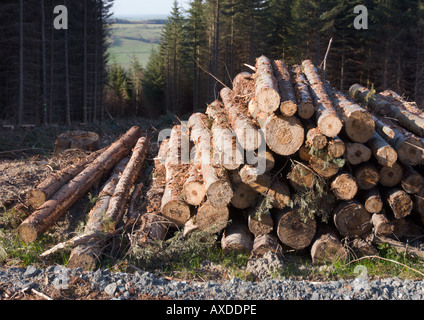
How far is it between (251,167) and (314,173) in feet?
3.22

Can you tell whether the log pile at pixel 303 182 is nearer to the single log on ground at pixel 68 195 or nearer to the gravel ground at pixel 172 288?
the gravel ground at pixel 172 288

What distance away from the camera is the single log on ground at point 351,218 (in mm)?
6027

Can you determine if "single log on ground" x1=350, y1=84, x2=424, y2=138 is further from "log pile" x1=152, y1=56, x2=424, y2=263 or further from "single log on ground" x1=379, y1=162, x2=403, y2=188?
"single log on ground" x1=379, y1=162, x2=403, y2=188

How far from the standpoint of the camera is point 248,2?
106 feet

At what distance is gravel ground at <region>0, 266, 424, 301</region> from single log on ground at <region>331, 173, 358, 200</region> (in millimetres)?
1313

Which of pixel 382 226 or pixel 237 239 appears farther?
pixel 237 239

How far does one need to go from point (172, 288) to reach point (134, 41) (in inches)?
5804

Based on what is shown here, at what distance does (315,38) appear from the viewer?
3284 cm

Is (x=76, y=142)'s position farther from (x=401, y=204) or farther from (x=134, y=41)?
(x=134, y=41)

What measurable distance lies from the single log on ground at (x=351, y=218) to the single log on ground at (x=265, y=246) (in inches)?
40.5

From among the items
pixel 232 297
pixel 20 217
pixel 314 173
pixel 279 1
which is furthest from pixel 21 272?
pixel 279 1

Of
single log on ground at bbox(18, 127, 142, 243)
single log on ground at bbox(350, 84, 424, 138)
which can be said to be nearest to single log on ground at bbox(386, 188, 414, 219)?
single log on ground at bbox(350, 84, 424, 138)

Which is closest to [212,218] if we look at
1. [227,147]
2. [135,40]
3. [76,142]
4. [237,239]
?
[237,239]
